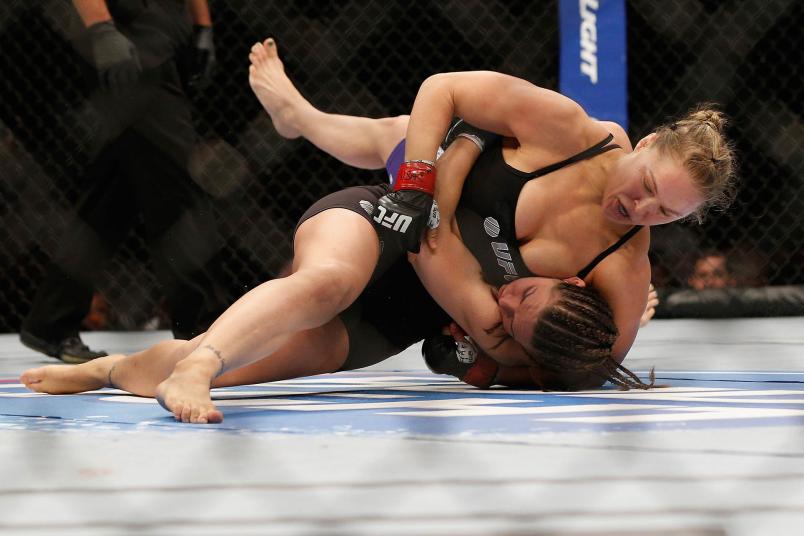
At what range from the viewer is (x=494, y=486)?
952mm

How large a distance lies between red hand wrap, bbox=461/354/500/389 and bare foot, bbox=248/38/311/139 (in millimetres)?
805

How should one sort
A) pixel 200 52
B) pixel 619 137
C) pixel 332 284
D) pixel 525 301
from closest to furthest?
pixel 332 284
pixel 525 301
pixel 619 137
pixel 200 52

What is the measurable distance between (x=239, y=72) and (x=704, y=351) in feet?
7.09

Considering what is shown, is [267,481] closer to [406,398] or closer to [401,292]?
[406,398]

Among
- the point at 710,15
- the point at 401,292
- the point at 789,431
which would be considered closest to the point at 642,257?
the point at 401,292

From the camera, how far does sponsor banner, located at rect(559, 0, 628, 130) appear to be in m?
3.51

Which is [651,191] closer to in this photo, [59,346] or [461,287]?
[461,287]

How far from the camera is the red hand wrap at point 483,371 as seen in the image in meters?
1.95

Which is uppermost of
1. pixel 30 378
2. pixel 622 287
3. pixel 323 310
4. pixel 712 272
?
pixel 622 287

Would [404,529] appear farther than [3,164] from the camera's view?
No

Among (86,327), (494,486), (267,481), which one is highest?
(494,486)

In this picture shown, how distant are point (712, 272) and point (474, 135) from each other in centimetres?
301

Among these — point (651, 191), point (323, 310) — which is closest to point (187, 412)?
point (323, 310)

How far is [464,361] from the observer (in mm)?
1961
